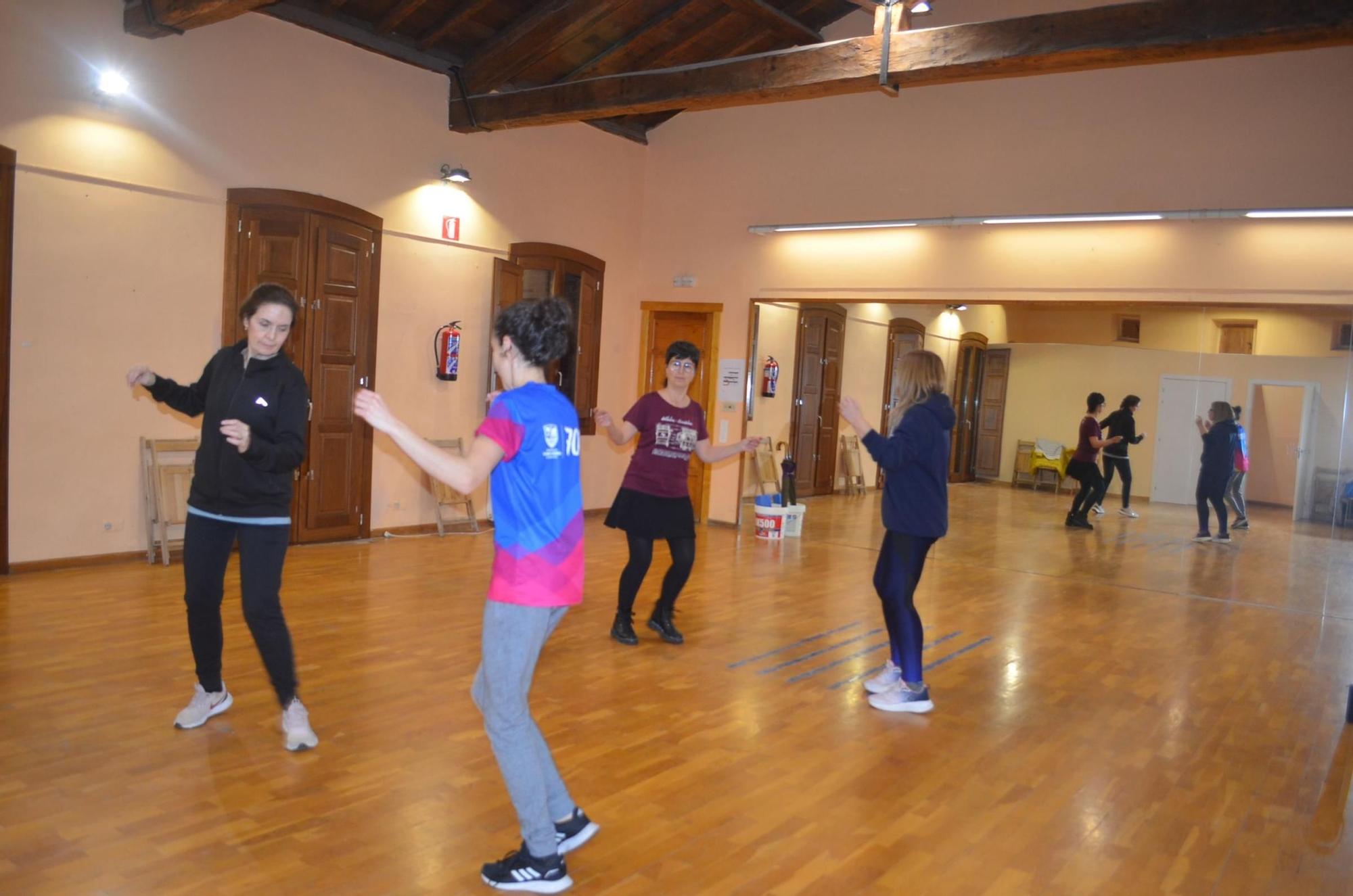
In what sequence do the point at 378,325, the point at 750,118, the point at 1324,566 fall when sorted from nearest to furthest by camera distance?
the point at 1324,566 → the point at 378,325 → the point at 750,118

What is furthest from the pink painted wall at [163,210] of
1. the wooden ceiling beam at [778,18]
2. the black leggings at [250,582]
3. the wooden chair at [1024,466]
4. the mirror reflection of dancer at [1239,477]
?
the mirror reflection of dancer at [1239,477]

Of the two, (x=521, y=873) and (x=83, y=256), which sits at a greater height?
(x=83, y=256)

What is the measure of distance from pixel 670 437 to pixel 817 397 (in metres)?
6.63

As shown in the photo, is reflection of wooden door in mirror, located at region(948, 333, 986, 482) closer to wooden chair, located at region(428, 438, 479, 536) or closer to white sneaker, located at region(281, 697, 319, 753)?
wooden chair, located at region(428, 438, 479, 536)

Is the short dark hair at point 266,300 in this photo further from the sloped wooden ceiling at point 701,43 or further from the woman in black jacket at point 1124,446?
the woman in black jacket at point 1124,446

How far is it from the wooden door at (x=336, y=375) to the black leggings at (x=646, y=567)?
3.44 metres

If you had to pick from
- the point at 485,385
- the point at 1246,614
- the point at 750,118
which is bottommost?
the point at 1246,614

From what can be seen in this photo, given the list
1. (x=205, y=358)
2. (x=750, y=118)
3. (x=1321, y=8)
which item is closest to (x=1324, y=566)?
(x=1321, y=8)

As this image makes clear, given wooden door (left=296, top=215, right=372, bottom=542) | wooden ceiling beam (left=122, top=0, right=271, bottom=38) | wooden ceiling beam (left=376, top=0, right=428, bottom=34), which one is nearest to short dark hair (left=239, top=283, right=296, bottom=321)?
wooden ceiling beam (left=122, top=0, right=271, bottom=38)

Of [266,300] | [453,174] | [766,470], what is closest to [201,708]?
[266,300]

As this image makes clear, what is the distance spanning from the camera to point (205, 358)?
677 cm

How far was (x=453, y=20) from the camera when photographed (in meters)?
7.75

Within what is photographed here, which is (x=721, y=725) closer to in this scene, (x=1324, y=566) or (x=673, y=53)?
(x=1324, y=566)

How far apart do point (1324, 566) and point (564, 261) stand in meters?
6.79
